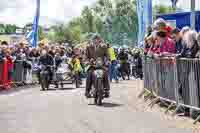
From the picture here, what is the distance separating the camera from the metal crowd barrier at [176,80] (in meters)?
13.3

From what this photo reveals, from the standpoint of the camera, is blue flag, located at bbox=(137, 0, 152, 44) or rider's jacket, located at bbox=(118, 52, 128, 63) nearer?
blue flag, located at bbox=(137, 0, 152, 44)

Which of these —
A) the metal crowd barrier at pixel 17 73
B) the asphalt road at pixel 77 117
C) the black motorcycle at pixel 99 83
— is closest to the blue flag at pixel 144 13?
the asphalt road at pixel 77 117

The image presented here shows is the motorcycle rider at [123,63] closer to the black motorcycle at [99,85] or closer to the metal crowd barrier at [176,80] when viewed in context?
the metal crowd barrier at [176,80]

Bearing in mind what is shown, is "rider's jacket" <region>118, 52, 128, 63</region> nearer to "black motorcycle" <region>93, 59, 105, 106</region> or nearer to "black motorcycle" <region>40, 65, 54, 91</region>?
"black motorcycle" <region>40, 65, 54, 91</region>

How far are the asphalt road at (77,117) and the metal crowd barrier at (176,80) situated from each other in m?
0.68

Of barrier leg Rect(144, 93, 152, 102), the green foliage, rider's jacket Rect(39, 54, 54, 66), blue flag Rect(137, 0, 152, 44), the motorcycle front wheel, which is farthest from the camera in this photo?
the green foliage

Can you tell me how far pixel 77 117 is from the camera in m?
14.6

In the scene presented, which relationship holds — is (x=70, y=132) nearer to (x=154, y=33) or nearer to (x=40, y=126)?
(x=40, y=126)

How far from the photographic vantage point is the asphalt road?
12445 millimetres

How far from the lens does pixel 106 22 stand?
8725 centimetres

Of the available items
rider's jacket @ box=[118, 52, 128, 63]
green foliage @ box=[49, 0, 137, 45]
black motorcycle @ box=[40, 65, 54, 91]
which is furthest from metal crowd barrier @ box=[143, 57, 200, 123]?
green foliage @ box=[49, 0, 137, 45]

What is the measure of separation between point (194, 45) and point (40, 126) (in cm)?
392

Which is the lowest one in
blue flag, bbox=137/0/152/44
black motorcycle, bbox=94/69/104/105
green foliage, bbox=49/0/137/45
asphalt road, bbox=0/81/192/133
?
asphalt road, bbox=0/81/192/133

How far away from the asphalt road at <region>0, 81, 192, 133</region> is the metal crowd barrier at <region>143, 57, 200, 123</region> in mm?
680
